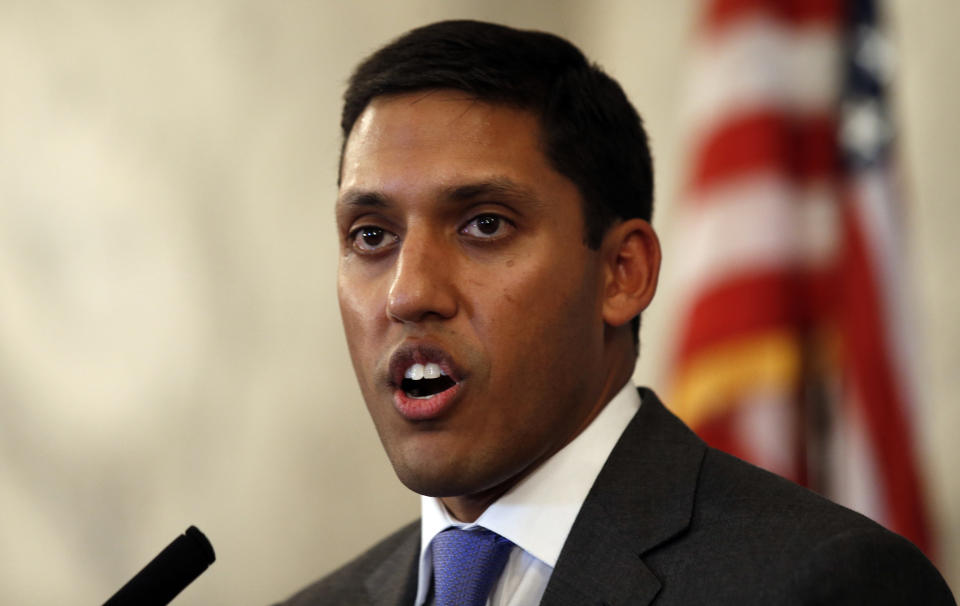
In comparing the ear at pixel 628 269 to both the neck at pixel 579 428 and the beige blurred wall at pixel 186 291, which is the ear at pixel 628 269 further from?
the beige blurred wall at pixel 186 291

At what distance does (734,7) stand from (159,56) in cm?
196

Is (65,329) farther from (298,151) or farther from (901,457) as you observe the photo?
(901,457)

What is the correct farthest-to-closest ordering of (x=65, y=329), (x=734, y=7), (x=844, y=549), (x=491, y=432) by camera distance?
(x=65, y=329) < (x=734, y=7) < (x=491, y=432) < (x=844, y=549)

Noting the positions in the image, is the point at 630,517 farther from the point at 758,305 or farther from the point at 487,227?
the point at 758,305

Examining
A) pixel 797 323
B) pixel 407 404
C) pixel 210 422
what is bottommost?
pixel 210 422

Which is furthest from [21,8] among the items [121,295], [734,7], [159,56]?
[734,7]

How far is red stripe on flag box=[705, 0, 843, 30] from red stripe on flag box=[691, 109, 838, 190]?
25 cm

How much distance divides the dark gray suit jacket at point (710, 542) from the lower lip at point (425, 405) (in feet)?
0.84

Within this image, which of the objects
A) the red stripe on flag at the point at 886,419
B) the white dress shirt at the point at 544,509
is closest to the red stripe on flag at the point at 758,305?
the red stripe on flag at the point at 886,419

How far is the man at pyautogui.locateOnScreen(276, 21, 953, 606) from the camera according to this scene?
5.16 feet

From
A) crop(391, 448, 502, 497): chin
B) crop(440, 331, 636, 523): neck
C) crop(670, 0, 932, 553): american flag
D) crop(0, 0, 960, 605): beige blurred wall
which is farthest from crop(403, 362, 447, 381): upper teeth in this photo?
crop(0, 0, 960, 605): beige blurred wall

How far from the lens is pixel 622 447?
172 centimetres

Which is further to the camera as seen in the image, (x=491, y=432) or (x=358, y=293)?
(x=358, y=293)

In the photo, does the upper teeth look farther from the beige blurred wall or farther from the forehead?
the beige blurred wall
